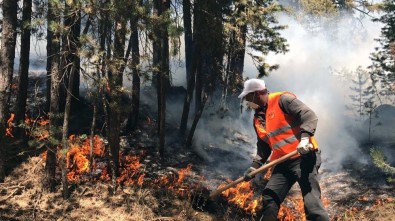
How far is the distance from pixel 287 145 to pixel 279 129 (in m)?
0.23

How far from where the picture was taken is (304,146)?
4590 mm

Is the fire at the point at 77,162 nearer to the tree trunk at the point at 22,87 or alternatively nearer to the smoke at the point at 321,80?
the tree trunk at the point at 22,87

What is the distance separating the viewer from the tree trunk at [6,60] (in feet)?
25.4

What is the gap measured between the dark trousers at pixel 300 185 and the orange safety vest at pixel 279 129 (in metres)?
0.16

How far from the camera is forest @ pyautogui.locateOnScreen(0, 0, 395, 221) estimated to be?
7.32m

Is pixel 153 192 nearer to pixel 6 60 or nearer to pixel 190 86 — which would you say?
pixel 6 60

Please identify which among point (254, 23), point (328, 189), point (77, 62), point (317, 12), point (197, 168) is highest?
point (317, 12)

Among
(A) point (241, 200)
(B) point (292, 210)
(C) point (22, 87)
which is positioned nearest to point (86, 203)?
(A) point (241, 200)

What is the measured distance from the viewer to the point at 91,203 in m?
7.40

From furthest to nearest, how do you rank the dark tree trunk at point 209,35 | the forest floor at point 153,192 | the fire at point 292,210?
the dark tree trunk at point 209,35 < the fire at point 292,210 < the forest floor at point 153,192

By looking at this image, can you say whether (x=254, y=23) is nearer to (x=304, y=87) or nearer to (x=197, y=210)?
(x=197, y=210)

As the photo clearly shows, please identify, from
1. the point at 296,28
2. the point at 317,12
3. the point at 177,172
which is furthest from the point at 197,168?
the point at 296,28

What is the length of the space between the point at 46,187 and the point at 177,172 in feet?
13.7

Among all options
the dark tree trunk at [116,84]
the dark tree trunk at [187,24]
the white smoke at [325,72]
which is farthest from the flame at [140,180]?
the white smoke at [325,72]
